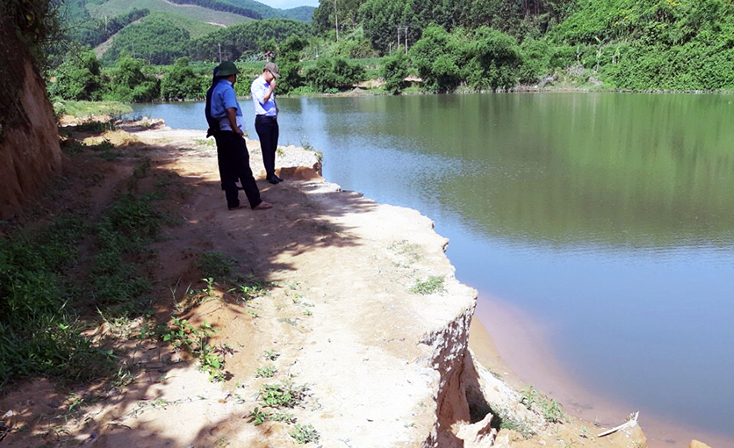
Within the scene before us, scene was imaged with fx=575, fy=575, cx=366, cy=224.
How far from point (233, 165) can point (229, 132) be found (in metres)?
0.36

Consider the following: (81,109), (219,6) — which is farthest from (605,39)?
(219,6)

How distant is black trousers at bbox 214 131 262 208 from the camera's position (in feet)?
19.4

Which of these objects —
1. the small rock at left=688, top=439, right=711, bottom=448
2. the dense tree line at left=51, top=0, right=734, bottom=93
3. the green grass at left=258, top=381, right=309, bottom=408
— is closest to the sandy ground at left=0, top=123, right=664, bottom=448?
the green grass at left=258, top=381, right=309, bottom=408

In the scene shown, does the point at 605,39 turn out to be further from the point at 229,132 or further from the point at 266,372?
the point at 266,372

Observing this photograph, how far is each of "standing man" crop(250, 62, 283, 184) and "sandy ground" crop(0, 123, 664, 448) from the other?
47.6 inches

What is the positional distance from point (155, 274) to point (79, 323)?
2.81 ft

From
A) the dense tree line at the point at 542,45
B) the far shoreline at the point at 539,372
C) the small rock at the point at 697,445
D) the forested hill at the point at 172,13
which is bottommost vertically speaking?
the far shoreline at the point at 539,372

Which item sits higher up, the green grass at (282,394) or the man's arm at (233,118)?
the man's arm at (233,118)

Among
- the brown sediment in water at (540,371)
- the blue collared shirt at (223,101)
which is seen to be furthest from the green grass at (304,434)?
the blue collared shirt at (223,101)

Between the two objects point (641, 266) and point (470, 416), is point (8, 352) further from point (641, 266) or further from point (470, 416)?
point (641, 266)

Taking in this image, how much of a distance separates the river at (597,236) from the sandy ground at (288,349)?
1189 mm

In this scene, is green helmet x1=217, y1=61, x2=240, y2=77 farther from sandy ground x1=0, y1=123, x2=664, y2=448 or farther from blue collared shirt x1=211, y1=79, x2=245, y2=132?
sandy ground x1=0, y1=123, x2=664, y2=448

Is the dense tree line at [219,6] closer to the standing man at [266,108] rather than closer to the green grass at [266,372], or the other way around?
the standing man at [266,108]

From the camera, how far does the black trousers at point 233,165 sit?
5.91 m
